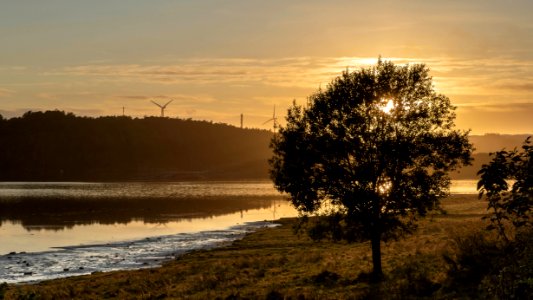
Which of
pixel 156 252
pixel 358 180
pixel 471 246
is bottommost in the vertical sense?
pixel 156 252

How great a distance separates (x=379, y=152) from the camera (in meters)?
36.5

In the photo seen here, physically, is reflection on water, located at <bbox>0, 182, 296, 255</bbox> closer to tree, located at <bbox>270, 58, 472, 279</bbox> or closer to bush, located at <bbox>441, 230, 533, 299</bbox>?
tree, located at <bbox>270, 58, 472, 279</bbox>

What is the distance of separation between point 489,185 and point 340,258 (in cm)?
3273

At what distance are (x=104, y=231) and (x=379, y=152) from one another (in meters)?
66.2

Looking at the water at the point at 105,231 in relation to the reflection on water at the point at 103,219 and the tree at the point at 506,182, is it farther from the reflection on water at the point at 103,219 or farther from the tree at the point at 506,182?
the tree at the point at 506,182

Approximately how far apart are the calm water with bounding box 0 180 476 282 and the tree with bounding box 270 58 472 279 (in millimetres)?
20218

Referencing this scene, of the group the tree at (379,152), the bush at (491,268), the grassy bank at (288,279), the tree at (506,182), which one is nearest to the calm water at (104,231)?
the grassy bank at (288,279)

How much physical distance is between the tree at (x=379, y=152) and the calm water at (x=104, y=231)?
2022 centimetres

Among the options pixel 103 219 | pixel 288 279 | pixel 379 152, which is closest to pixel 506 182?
pixel 379 152

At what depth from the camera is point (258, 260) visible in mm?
49781

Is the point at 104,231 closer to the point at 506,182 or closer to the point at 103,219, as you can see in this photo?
the point at 103,219

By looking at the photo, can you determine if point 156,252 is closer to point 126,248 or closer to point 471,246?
point 126,248

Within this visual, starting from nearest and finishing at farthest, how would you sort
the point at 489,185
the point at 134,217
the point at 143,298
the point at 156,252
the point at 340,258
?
the point at 489,185 < the point at 143,298 < the point at 340,258 < the point at 156,252 < the point at 134,217

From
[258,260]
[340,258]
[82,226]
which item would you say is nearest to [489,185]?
[340,258]
